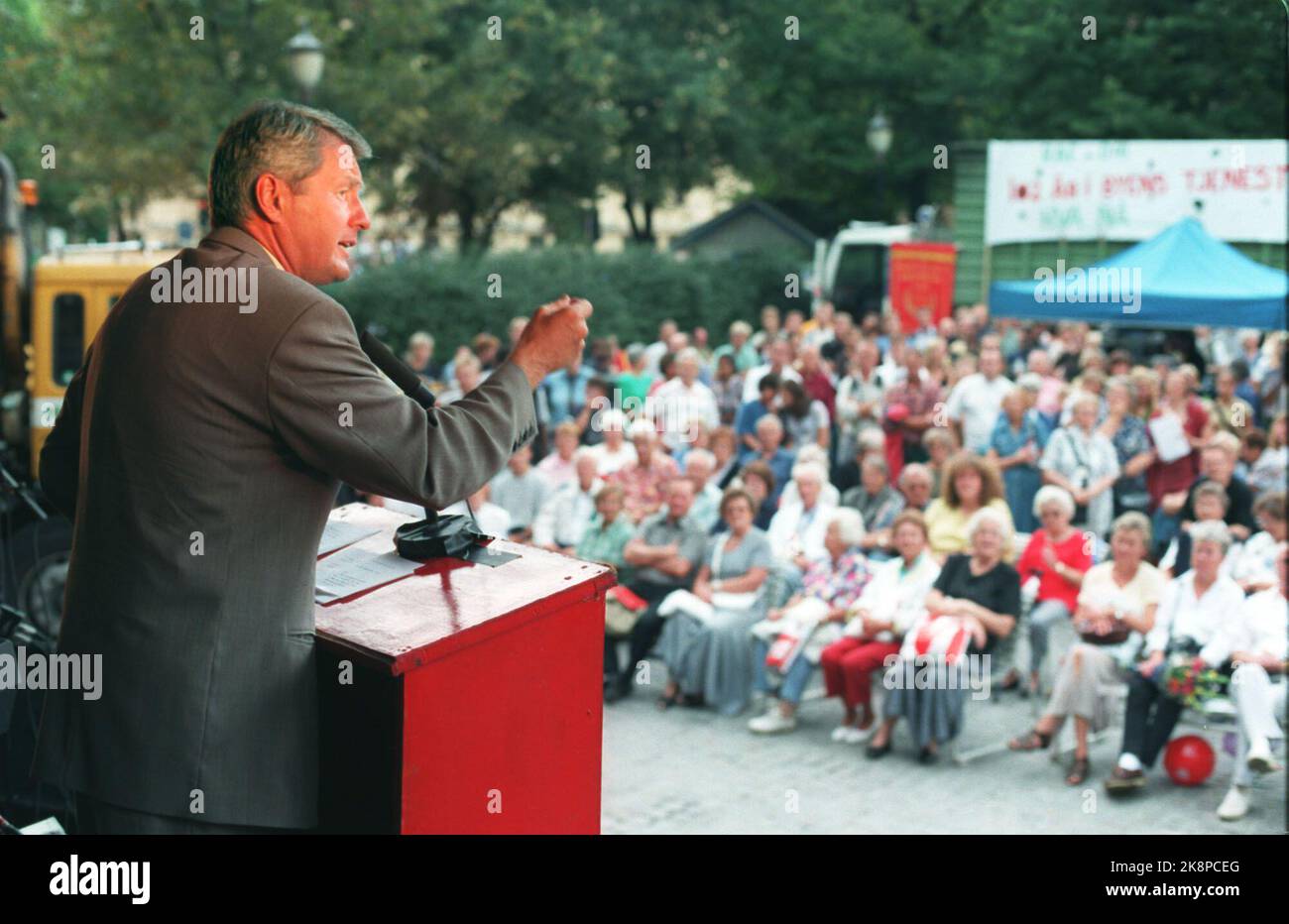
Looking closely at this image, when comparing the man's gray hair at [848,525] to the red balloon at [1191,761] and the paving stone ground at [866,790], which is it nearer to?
the paving stone ground at [866,790]

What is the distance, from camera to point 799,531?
1027cm

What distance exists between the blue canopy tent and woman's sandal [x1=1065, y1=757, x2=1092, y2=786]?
7237mm

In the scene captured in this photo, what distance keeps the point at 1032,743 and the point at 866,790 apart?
1107mm

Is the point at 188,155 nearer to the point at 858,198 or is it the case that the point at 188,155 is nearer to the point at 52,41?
the point at 52,41

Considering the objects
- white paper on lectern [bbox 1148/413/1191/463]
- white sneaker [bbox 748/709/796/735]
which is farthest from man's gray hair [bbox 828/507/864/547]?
white paper on lectern [bbox 1148/413/1191/463]

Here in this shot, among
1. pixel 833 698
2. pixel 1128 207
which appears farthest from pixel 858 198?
pixel 833 698

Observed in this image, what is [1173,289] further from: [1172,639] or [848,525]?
[1172,639]

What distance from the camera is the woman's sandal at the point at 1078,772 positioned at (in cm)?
822

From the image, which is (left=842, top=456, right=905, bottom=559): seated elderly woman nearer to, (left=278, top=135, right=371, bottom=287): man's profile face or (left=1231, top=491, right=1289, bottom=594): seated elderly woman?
(left=1231, top=491, right=1289, bottom=594): seated elderly woman

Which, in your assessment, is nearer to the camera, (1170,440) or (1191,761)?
(1191,761)

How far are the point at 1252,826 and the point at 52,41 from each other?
59.8 feet

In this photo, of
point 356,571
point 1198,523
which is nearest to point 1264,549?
point 1198,523

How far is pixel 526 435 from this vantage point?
2.46 meters

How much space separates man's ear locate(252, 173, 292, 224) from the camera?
2.42m
